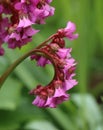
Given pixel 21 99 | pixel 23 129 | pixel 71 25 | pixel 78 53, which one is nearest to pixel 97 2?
pixel 78 53

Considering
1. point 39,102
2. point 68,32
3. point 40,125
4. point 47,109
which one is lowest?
point 39,102

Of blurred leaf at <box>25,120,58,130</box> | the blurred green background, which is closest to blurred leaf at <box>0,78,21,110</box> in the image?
the blurred green background

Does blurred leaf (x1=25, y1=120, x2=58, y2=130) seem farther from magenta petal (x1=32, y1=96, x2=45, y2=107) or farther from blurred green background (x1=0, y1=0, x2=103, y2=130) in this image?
magenta petal (x1=32, y1=96, x2=45, y2=107)

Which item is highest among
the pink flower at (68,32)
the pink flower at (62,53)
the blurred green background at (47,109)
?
the blurred green background at (47,109)

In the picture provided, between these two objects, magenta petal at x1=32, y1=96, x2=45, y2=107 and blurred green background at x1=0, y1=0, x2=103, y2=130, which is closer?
magenta petal at x1=32, y1=96, x2=45, y2=107

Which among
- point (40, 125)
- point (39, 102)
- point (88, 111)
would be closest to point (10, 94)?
point (40, 125)

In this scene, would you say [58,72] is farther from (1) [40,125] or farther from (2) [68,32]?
(1) [40,125]

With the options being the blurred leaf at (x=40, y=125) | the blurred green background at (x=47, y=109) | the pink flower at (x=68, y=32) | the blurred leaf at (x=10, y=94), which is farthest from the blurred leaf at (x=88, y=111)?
the pink flower at (x=68, y=32)

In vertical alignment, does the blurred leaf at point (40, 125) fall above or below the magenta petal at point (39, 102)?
above

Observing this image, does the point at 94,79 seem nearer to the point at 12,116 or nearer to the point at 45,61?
the point at 12,116

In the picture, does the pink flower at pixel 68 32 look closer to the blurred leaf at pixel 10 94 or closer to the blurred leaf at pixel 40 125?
the blurred leaf at pixel 10 94

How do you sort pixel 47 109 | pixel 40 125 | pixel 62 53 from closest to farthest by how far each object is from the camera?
pixel 62 53 < pixel 40 125 < pixel 47 109

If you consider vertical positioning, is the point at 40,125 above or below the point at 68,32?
above
